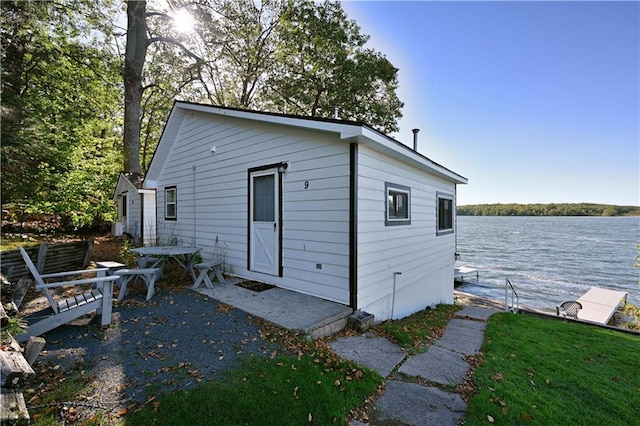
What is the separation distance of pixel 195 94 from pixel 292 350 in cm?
1959

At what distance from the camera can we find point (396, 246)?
626cm

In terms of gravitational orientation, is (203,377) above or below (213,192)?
below

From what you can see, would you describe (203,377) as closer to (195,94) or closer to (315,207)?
(315,207)

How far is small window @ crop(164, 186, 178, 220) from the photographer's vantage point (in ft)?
30.8

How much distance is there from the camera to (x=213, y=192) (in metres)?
7.81

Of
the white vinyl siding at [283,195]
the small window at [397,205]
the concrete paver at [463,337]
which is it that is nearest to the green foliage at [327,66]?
the white vinyl siding at [283,195]

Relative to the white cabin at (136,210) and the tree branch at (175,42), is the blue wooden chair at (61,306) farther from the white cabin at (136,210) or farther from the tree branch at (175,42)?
the tree branch at (175,42)

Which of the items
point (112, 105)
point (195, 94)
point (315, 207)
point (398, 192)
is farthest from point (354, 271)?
point (195, 94)

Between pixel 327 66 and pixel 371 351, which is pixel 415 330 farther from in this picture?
pixel 327 66

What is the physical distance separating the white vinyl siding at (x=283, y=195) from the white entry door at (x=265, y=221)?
20 centimetres

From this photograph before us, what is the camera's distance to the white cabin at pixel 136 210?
12898 mm

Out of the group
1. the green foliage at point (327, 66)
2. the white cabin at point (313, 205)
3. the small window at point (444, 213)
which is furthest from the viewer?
the green foliage at point (327, 66)

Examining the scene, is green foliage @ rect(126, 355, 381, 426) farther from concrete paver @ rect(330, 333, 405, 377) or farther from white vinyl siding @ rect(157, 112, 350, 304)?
white vinyl siding @ rect(157, 112, 350, 304)

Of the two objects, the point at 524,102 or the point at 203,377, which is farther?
the point at 524,102
